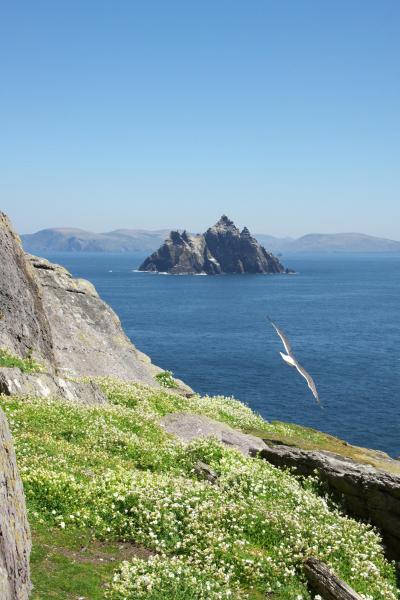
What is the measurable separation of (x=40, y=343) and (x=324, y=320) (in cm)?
12749

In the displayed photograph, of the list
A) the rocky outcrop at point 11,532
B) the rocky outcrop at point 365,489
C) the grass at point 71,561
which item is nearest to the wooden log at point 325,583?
the grass at point 71,561

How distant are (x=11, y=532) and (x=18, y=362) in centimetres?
1767

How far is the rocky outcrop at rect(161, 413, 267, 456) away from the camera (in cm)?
2505

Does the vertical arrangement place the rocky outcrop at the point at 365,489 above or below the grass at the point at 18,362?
below

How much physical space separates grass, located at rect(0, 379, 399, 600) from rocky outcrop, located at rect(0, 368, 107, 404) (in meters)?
2.56

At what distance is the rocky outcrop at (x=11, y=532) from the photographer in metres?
10.6

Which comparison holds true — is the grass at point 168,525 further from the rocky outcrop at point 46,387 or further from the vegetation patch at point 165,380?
the vegetation patch at point 165,380

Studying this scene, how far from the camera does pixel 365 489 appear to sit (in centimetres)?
1961

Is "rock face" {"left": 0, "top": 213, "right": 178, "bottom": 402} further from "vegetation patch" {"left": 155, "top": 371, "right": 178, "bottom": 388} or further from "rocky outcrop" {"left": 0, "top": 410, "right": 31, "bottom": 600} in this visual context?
"rocky outcrop" {"left": 0, "top": 410, "right": 31, "bottom": 600}

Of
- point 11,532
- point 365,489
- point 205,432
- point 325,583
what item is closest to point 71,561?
point 11,532

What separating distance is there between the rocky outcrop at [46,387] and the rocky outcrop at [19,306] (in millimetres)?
3836

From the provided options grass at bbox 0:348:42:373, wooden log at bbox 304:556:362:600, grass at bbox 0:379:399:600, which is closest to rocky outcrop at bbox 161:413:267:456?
grass at bbox 0:379:399:600

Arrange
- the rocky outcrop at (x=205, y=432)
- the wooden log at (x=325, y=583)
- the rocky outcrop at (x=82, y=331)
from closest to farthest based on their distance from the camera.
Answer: the wooden log at (x=325, y=583), the rocky outcrop at (x=205, y=432), the rocky outcrop at (x=82, y=331)

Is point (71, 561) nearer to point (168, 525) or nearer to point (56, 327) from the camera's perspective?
point (168, 525)
